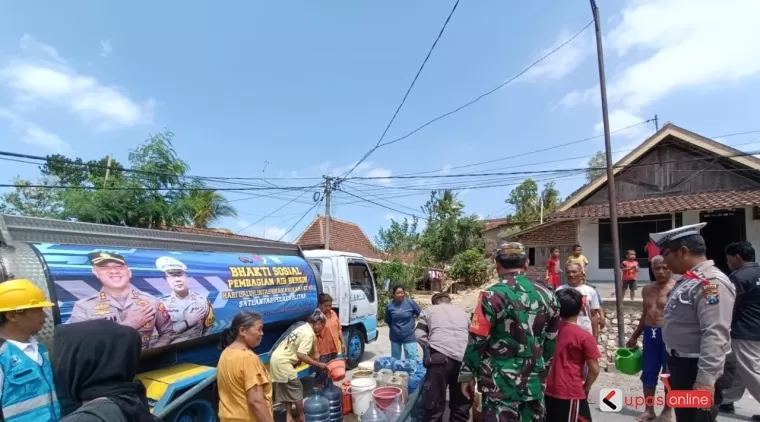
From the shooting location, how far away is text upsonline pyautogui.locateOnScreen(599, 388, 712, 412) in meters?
2.73

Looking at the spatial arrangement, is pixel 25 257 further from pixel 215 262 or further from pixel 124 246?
pixel 215 262

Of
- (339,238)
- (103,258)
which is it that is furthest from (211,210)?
(103,258)

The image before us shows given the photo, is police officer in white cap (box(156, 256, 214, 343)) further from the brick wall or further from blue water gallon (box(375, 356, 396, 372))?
the brick wall

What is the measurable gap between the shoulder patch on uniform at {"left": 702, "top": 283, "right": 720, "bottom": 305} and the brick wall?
12.3 metres

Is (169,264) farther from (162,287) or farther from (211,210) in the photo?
(211,210)

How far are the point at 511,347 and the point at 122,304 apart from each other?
3115 millimetres

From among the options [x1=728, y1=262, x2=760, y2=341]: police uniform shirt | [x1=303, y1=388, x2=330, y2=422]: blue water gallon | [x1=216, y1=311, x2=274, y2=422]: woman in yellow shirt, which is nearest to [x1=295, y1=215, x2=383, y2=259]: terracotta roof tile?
[x1=303, y1=388, x2=330, y2=422]: blue water gallon

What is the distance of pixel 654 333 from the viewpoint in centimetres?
446

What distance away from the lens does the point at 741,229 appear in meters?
12.0

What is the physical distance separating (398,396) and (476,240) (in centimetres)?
1886

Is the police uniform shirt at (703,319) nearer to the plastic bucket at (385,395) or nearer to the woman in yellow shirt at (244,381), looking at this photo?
the plastic bucket at (385,395)

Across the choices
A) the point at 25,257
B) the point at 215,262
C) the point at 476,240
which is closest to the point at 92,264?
the point at 25,257

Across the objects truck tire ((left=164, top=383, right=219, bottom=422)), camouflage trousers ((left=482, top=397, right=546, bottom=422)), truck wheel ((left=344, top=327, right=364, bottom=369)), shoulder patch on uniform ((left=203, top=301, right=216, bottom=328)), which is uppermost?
Answer: shoulder patch on uniform ((left=203, top=301, right=216, bottom=328))

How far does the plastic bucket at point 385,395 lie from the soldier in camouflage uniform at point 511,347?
2.05m
